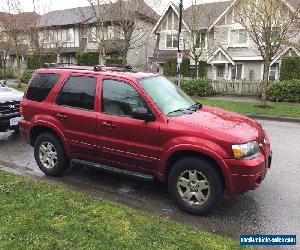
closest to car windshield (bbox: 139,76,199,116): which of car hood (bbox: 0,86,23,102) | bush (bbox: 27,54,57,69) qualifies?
car hood (bbox: 0,86,23,102)

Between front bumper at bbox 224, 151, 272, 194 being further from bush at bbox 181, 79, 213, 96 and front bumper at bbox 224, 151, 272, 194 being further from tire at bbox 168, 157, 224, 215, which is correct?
bush at bbox 181, 79, 213, 96

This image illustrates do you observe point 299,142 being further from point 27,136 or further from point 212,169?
point 27,136

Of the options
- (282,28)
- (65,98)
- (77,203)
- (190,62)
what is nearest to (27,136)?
(65,98)

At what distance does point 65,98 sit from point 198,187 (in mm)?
2660

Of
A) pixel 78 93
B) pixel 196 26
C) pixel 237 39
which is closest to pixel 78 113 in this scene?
pixel 78 93

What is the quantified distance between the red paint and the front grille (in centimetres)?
246

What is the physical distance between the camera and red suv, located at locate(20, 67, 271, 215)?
452cm

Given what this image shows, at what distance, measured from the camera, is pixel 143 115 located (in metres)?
4.84

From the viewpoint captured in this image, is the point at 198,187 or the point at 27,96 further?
the point at 27,96

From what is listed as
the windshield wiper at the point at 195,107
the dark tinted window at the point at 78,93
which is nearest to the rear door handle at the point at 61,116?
the dark tinted window at the point at 78,93

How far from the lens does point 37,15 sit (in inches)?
1089

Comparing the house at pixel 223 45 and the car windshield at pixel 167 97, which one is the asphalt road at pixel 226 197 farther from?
the house at pixel 223 45

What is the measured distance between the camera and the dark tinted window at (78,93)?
18.2ft

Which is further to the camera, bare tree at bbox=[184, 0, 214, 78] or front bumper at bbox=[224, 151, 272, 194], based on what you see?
bare tree at bbox=[184, 0, 214, 78]
